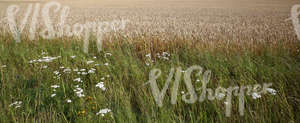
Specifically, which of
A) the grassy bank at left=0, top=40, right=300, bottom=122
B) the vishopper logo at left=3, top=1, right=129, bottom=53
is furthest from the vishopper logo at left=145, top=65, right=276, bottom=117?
the vishopper logo at left=3, top=1, right=129, bottom=53

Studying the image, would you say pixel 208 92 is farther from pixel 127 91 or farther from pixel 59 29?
pixel 59 29

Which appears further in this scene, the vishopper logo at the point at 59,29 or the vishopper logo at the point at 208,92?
the vishopper logo at the point at 59,29

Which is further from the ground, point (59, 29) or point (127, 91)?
point (59, 29)

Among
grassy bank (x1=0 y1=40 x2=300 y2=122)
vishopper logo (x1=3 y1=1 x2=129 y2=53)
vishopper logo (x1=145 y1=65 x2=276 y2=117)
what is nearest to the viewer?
grassy bank (x1=0 y1=40 x2=300 y2=122)

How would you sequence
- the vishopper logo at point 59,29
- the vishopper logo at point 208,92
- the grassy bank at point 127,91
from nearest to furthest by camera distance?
the grassy bank at point 127,91, the vishopper logo at point 208,92, the vishopper logo at point 59,29

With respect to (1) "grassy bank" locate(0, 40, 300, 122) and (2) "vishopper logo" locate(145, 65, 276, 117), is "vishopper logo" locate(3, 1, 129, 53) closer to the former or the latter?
(1) "grassy bank" locate(0, 40, 300, 122)

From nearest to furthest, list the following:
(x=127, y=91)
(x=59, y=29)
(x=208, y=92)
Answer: (x=208, y=92), (x=127, y=91), (x=59, y=29)

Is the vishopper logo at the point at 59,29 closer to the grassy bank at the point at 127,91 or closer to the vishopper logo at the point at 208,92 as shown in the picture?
the grassy bank at the point at 127,91

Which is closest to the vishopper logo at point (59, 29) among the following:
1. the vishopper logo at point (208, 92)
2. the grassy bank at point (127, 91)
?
the grassy bank at point (127, 91)

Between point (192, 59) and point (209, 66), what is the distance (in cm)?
52

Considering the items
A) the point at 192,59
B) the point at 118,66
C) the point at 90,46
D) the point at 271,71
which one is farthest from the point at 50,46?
the point at 271,71

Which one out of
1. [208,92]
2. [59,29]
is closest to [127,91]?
[208,92]

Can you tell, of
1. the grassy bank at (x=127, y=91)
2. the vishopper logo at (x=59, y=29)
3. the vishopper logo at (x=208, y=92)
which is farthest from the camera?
the vishopper logo at (x=59, y=29)

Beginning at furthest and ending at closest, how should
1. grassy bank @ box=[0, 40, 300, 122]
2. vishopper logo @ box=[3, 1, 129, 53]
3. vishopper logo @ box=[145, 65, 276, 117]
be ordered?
vishopper logo @ box=[3, 1, 129, 53]
vishopper logo @ box=[145, 65, 276, 117]
grassy bank @ box=[0, 40, 300, 122]
